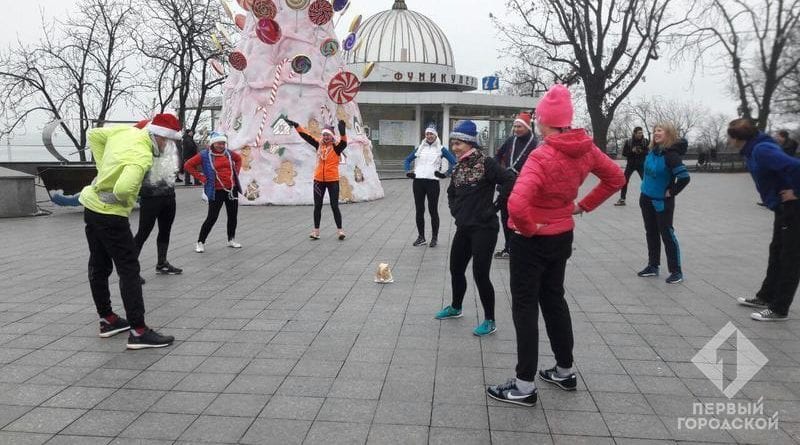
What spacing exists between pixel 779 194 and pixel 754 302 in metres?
1.12

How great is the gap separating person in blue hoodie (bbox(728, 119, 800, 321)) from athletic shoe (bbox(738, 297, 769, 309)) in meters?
0.25

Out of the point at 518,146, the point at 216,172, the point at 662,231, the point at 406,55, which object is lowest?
the point at 662,231

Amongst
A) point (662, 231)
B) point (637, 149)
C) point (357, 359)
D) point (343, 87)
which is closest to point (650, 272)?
point (662, 231)

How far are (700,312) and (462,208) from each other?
2.59m

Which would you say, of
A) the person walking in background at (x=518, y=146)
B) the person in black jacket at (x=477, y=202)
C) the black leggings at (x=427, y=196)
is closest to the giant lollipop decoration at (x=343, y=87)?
the black leggings at (x=427, y=196)

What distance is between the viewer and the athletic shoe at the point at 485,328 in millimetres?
4777

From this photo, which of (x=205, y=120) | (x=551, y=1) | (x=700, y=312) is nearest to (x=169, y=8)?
(x=205, y=120)

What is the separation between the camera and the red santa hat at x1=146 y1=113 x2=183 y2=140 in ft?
15.7

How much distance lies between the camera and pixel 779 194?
5.21m

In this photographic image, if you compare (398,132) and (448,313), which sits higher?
(398,132)

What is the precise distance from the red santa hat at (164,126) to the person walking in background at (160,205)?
0.80 m

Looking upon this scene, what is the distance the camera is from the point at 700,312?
18.0 feet

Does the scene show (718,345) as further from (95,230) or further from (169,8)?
(169,8)

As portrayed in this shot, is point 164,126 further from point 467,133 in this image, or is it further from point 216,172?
point 216,172
